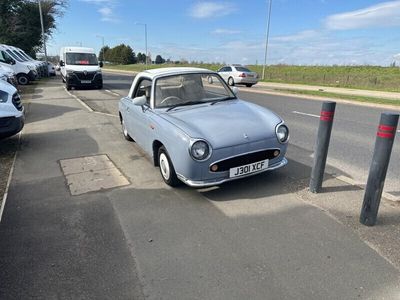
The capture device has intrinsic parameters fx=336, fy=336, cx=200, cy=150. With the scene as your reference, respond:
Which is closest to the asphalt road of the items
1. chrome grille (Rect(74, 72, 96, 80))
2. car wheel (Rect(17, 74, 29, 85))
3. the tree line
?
chrome grille (Rect(74, 72, 96, 80))

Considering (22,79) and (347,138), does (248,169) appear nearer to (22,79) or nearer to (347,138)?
(347,138)

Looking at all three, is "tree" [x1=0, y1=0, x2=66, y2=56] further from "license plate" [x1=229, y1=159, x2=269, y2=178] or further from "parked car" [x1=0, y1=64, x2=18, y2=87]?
"license plate" [x1=229, y1=159, x2=269, y2=178]

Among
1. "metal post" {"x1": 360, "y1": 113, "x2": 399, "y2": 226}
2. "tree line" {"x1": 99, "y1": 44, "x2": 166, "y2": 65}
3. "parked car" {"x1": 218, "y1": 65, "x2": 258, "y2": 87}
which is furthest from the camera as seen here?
"tree line" {"x1": 99, "y1": 44, "x2": 166, "y2": 65}

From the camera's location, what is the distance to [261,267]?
294 cm

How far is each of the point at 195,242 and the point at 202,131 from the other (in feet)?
4.67

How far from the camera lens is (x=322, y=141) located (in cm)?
421

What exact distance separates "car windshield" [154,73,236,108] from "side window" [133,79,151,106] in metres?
0.23

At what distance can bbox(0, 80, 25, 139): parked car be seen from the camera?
633 centimetres

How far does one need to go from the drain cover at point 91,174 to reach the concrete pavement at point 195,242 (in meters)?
0.17

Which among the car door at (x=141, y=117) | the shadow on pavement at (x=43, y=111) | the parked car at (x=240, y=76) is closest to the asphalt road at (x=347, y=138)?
the shadow on pavement at (x=43, y=111)

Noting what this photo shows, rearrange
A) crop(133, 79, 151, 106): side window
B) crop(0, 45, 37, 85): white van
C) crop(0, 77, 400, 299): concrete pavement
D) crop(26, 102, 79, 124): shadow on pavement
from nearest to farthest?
crop(0, 77, 400, 299): concrete pavement, crop(133, 79, 151, 106): side window, crop(26, 102, 79, 124): shadow on pavement, crop(0, 45, 37, 85): white van

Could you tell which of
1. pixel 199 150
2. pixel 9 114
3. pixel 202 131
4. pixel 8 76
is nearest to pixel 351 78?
pixel 8 76

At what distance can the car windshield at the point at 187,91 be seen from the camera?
523 centimetres

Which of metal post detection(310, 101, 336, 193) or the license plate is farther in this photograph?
the license plate
